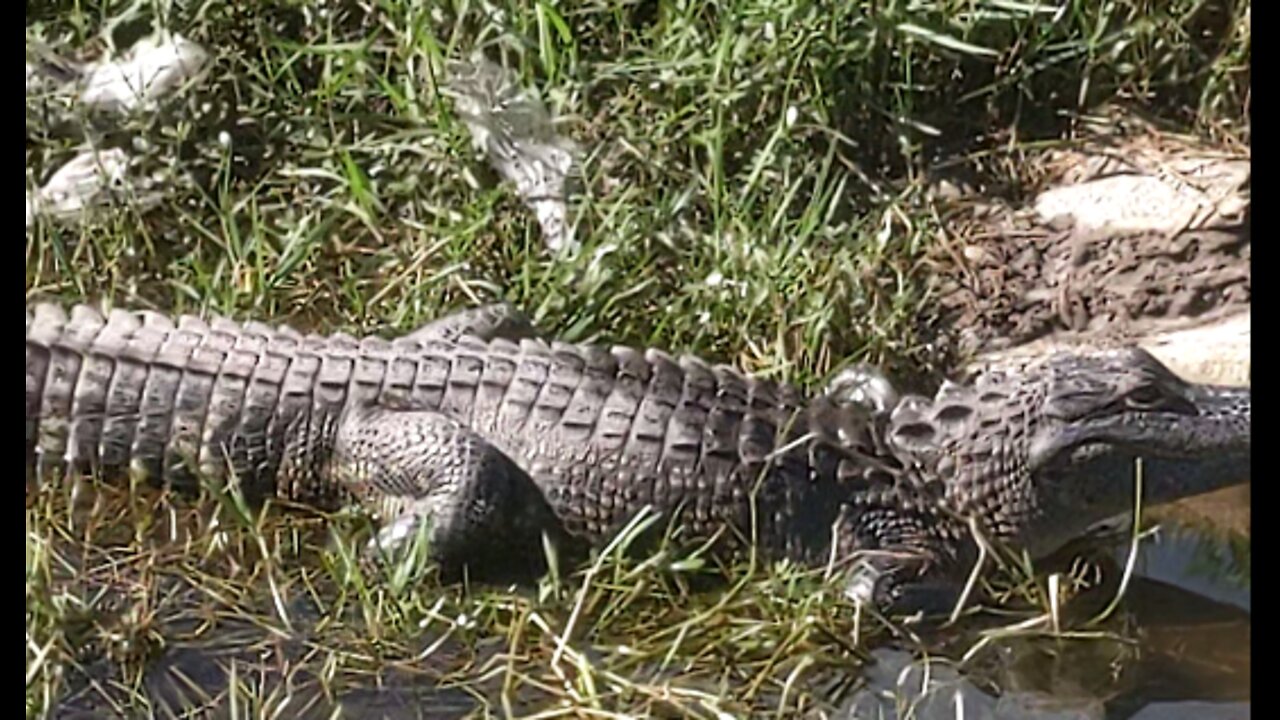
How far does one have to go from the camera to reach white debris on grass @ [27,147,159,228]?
4.73m

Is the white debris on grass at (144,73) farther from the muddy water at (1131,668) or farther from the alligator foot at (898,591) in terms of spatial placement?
the muddy water at (1131,668)

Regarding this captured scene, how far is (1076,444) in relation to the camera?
151 inches

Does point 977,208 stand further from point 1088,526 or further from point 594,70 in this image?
point 1088,526

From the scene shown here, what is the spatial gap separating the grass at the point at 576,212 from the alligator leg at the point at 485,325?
7 centimetres

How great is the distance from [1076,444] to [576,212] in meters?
1.40

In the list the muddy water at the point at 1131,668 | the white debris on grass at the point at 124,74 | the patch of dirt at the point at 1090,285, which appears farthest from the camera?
the white debris on grass at the point at 124,74

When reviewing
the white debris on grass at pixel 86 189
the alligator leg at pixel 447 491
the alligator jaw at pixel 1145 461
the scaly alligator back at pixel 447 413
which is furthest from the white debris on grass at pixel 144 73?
the alligator jaw at pixel 1145 461

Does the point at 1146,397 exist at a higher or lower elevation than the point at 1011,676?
higher

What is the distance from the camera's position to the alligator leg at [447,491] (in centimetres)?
374

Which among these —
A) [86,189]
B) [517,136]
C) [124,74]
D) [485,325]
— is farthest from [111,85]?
[485,325]

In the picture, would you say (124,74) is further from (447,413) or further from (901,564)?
(901,564)

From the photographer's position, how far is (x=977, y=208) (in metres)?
5.04

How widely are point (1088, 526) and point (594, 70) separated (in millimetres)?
1895
